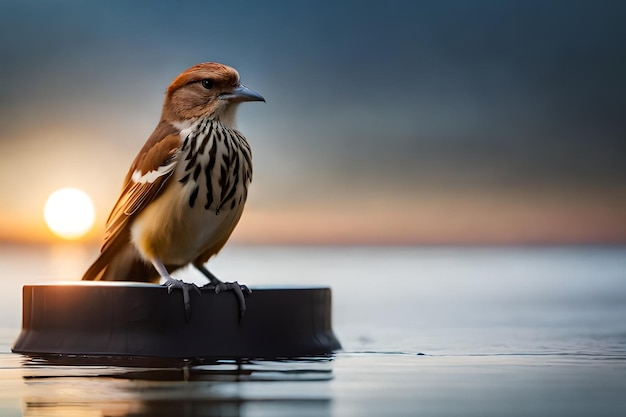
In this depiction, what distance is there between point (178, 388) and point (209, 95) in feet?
6.67

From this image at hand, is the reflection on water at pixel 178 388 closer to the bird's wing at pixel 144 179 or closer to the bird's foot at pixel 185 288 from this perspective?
the bird's foot at pixel 185 288

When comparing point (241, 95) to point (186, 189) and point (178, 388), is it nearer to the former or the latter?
point (186, 189)

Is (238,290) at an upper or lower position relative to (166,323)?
upper

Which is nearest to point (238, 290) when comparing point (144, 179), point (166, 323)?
point (166, 323)

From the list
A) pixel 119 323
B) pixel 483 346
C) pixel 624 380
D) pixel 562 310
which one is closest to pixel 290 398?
pixel 624 380

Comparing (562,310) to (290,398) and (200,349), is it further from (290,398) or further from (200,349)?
(290,398)

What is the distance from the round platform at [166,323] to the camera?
4.07 meters

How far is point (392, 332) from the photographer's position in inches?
224

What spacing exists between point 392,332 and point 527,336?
751mm

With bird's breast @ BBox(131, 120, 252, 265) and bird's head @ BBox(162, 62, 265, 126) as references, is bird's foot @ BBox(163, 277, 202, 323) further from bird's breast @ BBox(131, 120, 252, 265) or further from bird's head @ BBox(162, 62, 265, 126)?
bird's head @ BBox(162, 62, 265, 126)

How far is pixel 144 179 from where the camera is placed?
14.9 ft

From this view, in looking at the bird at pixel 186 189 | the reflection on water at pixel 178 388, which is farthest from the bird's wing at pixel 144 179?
the reflection on water at pixel 178 388

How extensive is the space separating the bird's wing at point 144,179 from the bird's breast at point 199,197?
0.11 feet

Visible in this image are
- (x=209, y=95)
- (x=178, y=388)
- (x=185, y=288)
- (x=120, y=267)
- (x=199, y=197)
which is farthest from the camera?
(x=120, y=267)
